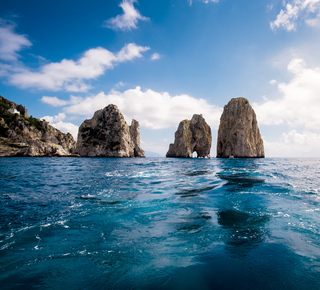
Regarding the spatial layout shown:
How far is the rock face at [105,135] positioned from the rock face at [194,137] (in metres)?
36.8

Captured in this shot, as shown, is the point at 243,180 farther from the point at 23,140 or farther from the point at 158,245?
the point at 23,140

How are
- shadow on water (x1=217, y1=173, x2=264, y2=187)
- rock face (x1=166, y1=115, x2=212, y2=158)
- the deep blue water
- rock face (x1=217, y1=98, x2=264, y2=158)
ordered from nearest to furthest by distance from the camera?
the deep blue water, shadow on water (x1=217, y1=173, x2=264, y2=187), rock face (x1=217, y1=98, x2=264, y2=158), rock face (x1=166, y1=115, x2=212, y2=158)

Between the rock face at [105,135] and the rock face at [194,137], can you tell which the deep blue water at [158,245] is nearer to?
the rock face at [105,135]

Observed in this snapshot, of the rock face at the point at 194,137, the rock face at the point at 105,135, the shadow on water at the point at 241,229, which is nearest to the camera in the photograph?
the shadow on water at the point at 241,229

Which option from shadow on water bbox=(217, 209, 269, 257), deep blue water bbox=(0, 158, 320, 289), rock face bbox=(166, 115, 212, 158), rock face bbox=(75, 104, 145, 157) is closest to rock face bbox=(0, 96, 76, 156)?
rock face bbox=(75, 104, 145, 157)

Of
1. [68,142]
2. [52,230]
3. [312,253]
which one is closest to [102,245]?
[52,230]

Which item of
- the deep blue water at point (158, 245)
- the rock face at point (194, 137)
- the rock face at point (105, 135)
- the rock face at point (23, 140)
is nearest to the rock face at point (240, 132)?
the rock face at point (194, 137)

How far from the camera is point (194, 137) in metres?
132

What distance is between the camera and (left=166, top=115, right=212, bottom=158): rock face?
126188 mm

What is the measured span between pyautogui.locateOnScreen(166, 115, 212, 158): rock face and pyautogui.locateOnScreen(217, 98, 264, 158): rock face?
1264cm

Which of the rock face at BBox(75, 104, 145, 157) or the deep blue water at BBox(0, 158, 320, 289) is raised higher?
the rock face at BBox(75, 104, 145, 157)

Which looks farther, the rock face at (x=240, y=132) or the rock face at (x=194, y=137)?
the rock face at (x=194, y=137)

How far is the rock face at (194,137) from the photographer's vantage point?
126188mm

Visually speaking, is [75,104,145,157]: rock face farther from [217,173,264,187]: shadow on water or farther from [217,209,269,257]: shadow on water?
[217,209,269,257]: shadow on water
